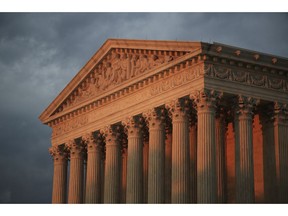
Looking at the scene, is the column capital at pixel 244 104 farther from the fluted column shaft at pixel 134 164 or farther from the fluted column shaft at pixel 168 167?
the fluted column shaft at pixel 134 164

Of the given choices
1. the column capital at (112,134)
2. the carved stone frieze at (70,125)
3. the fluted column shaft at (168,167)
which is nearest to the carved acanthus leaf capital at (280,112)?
the fluted column shaft at (168,167)

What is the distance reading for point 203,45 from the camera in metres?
48.8

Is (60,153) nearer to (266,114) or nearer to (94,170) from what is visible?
(94,170)

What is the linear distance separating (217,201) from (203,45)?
11.5 meters

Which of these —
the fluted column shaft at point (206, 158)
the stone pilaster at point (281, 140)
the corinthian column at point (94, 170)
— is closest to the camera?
the fluted column shaft at point (206, 158)

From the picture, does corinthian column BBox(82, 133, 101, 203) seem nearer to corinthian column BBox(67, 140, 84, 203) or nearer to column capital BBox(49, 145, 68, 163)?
corinthian column BBox(67, 140, 84, 203)

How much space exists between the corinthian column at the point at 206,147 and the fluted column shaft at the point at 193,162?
4622 mm

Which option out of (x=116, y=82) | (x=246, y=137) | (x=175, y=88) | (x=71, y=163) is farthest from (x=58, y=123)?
(x=246, y=137)

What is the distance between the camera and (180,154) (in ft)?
168

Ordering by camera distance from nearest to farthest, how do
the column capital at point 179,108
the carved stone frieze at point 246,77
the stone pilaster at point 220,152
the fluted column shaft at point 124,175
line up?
the carved stone frieze at point 246,77
the column capital at point 179,108
the stone pilaster at point 220,152
the fluted column shaft at point 124,175

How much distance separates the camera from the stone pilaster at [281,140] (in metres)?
51.2

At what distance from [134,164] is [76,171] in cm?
1063

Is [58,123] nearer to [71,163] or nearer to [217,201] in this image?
[71,163]

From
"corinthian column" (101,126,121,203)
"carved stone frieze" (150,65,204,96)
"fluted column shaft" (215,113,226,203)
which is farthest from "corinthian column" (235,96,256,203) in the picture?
"corinthian column" (101,126,121,203)
